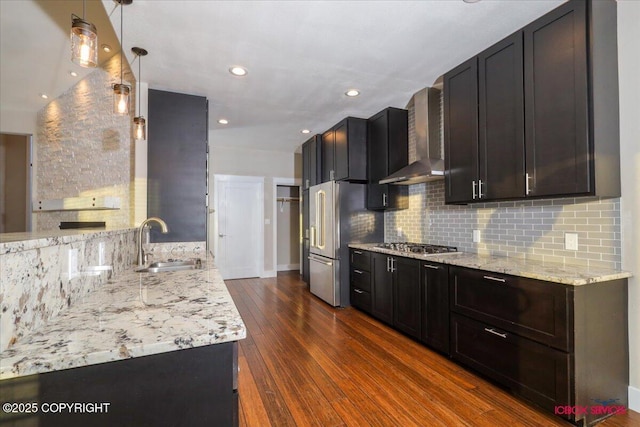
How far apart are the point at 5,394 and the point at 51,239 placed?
481 mm

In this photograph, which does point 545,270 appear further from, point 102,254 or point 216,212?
point 216,212

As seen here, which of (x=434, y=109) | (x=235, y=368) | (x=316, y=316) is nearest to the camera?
(x=235, y=368)

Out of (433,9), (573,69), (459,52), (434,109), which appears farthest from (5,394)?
(434,109)

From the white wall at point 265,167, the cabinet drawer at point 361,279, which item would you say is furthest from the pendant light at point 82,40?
the white wall at point 265,167

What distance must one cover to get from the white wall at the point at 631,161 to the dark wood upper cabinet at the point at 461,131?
881 millimetres

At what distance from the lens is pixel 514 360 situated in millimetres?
2027

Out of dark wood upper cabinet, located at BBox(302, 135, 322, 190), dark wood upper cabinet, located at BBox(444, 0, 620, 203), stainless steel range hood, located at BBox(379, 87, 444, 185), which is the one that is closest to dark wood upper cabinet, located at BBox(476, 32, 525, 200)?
dark wood upper cabinet, located at BBox(444, 0, 620, 203)

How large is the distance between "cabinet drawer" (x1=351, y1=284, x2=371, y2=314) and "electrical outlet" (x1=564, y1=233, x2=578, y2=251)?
81.7 inches

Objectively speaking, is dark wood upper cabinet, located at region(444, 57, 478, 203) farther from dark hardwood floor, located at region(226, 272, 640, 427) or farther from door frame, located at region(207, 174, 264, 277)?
door frame, located at region(207, 174, 264, 277)

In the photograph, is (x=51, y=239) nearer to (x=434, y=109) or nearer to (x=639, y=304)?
(x=639, y=304)

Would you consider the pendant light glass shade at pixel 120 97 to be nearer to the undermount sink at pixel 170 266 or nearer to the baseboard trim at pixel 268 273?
the undermount sink at pixel 170 266

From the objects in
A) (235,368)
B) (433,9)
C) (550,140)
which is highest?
(433,9)

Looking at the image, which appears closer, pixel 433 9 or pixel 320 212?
pixel 433 9

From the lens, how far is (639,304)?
1.90 meters
